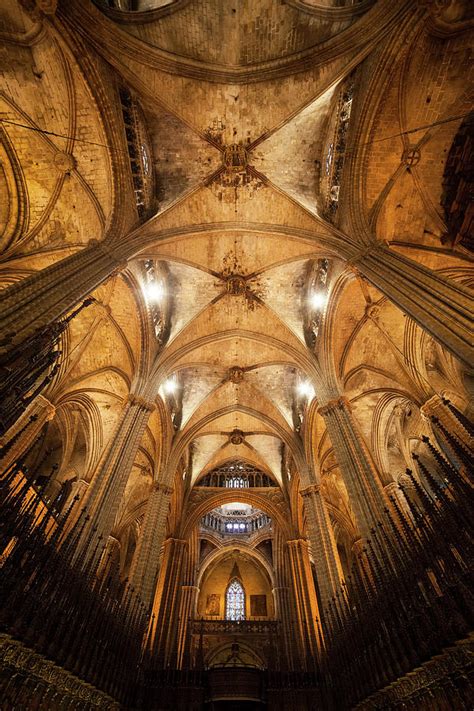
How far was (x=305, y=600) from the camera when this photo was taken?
45.5 ft

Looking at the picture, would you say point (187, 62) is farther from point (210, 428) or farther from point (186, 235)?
point (210, 428)

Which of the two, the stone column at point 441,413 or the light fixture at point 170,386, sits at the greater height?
the light fixture at point 170,386

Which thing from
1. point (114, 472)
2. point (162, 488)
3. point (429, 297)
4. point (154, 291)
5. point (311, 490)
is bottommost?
point (429, 297)

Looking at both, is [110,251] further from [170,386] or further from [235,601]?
[235,601]

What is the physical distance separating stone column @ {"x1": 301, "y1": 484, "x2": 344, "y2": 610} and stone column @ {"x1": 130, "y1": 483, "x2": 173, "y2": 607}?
4959mm

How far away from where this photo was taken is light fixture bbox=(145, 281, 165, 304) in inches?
521

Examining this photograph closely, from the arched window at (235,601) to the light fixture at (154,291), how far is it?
19.5 metres

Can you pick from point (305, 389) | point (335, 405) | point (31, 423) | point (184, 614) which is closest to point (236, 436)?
point (305, 389)

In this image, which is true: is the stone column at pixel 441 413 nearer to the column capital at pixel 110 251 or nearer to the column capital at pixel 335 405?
the column capital at pixel 335 405

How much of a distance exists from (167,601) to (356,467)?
10256 millimetres

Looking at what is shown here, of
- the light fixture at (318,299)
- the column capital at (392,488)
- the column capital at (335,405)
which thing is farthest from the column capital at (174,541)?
the light fixture at (318,299)

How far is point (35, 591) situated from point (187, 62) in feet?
38.8

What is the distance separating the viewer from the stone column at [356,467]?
8.29m

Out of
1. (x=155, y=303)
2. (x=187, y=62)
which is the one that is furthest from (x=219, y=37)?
(x=155, y=303)
